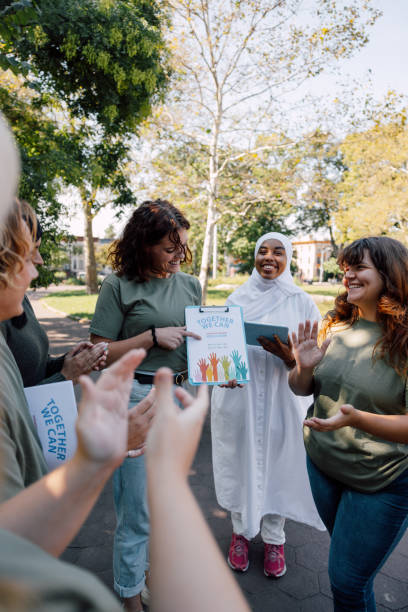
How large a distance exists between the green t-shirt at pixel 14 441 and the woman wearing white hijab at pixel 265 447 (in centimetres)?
204

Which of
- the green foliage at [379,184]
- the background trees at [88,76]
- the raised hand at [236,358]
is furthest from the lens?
the green foliage at [379,184]

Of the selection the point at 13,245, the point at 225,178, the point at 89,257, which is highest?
the point at 225,178

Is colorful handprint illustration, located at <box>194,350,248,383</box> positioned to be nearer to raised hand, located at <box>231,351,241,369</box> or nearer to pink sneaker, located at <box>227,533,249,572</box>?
raised hand, located at <box>231,351,241,369</box>

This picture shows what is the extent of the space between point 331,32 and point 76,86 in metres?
7.98

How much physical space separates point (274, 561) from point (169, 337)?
1.88m

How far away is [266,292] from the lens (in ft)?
10.7

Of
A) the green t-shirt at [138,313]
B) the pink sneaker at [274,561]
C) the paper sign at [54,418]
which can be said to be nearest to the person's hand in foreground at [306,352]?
the green t-shirt at [138,313]

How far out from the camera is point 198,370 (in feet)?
7.91

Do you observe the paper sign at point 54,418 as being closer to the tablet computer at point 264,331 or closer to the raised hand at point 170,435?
the raised hand at point 170,435

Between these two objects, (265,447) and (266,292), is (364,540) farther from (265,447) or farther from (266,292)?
(266,292)

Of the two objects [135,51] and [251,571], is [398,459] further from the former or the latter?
[135,51]

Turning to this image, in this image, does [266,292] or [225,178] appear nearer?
[266,292]

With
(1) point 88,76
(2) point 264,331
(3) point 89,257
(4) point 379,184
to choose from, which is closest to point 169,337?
(2) point 264,331

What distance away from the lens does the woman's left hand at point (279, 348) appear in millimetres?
2771
